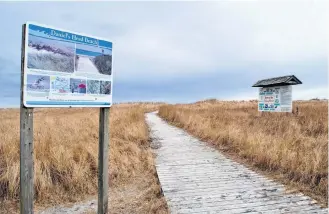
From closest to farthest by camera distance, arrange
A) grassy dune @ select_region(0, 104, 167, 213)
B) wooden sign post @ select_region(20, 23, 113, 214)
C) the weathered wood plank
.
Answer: wooden sign post @ select_region(20, 23, 113, 214)
the weathered wood plank
grassy dune @ select_region(0, 104, 167, 213)

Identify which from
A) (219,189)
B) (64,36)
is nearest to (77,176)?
(219,189)

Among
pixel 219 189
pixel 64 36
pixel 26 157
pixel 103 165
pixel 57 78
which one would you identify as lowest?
pixel 219 189

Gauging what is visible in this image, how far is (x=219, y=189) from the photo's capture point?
16.8 ft

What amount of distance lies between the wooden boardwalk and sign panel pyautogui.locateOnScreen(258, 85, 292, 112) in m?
12.2

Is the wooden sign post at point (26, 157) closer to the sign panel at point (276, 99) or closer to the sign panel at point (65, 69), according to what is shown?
the sign panel at point (65, 69)

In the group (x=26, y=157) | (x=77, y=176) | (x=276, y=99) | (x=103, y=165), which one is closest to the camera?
(x=26, y=157)

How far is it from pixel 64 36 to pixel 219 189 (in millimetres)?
3548

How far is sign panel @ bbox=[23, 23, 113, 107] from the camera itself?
3184mm

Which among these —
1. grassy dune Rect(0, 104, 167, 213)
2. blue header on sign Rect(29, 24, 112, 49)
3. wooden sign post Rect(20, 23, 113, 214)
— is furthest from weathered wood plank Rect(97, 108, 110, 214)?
blue header on sign Rect(29, 24, 112, 49)

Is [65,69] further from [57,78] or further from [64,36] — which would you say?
[64,36]

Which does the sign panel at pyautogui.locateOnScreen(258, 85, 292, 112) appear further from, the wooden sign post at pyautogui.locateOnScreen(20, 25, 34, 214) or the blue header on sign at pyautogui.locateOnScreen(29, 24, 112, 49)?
the wooden sign post at pyautogui.locateOnScreen(20, 25, 34, 214)

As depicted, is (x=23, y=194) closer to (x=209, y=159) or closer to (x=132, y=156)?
(x=132, y=156)

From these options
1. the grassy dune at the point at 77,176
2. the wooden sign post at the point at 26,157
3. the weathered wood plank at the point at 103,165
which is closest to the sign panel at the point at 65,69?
the wooden sign post at the point at 26,157

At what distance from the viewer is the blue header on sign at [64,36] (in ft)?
10.5
